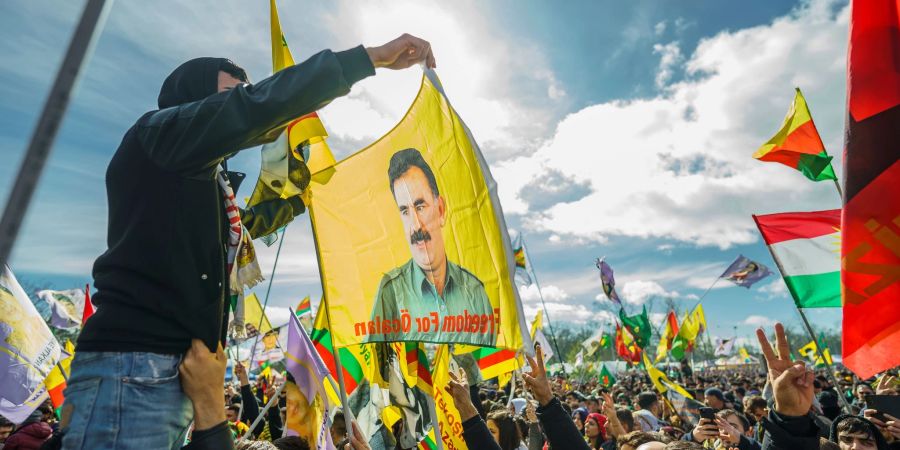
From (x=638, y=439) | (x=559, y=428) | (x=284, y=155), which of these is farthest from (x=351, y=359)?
(x=284, y=155)

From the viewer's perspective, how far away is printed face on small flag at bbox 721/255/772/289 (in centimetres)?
1677

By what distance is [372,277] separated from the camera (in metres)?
3.66

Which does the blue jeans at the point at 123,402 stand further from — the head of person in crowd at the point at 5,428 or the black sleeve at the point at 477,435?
the head of person in crowd at the point at 5,428

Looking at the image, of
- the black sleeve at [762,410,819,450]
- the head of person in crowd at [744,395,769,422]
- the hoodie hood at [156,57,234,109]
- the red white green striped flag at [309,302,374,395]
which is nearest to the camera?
the hoodie hood at [156,57,234,109]

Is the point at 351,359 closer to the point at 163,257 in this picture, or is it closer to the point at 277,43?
the point at 277,43

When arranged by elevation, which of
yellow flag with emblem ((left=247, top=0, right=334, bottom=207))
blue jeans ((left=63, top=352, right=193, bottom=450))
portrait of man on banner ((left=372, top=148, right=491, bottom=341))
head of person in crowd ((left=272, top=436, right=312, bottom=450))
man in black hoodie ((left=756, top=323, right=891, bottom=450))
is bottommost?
man in black hoodie ((left=756, top=323, right=891, bottom=450))

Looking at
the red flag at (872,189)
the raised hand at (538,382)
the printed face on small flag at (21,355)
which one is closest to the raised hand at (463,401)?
the raised hand at (538,382)

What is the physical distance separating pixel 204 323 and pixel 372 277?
2066 millimetres

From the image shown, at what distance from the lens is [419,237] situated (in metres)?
3.50

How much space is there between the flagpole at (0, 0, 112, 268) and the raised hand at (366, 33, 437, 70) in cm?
113

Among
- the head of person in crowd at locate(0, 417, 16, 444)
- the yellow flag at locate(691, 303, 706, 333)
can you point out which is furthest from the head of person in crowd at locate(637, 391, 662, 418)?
the yellow flag at locate(691, 303, 706, 333)

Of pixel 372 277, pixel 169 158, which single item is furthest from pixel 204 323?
pixel 372 277

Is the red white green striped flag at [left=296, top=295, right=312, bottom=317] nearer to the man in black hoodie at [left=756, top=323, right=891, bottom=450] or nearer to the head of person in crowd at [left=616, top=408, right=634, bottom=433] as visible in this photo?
the head of person in crowd at [left=616, top=408, right=634, bottom=433]

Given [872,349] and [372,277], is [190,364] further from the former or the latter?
[872,349]
